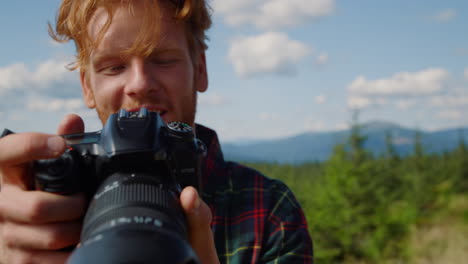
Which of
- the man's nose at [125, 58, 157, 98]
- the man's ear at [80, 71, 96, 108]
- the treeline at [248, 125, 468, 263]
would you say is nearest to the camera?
the man's nose at [125, 58, 157, 98]

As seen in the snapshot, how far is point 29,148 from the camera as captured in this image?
0.97 meters

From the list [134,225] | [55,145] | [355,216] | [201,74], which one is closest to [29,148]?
[55,145]

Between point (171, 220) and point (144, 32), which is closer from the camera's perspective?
point (171, 220)

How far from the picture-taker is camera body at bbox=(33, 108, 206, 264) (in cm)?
74

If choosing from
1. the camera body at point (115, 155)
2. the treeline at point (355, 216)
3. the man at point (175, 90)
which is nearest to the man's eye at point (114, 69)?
the man at point (175, 90)

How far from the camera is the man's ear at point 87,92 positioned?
1733mm

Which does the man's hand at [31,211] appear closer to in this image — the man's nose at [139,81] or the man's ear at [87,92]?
the man's nose at [139,81]

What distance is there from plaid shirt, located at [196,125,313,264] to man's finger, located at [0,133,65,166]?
2.42ft

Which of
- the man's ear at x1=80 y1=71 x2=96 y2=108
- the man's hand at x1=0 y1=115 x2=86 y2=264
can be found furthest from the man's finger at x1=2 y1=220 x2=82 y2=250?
the man's ear at x1=80 y1=71 x2=96 y2=108

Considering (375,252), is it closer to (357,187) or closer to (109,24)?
(357,187)

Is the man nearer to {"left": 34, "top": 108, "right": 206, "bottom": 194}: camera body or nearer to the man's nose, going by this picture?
the man's nose

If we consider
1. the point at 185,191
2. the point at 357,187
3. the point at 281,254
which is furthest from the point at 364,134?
the point at 185,191

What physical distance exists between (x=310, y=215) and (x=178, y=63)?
850cm

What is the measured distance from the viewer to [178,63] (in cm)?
157
